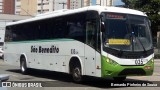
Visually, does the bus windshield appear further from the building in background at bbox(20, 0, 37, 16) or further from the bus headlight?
the building in background at bbox(20, 0, 37, 16)

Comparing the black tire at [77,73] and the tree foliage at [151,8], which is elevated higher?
the tree foliage at [151,8]

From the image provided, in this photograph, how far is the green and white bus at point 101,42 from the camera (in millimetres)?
14328

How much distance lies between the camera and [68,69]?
1658 cm

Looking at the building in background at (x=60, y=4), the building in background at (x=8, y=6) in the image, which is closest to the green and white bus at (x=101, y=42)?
the building in background at (x=60, y=4)

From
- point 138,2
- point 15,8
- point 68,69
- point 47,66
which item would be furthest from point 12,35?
point 15,8

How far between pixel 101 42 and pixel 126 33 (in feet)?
3.62

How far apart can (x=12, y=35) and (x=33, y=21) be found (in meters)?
3.60

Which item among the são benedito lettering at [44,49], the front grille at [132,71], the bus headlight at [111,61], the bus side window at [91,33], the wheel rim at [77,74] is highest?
the bus side window at [91,33]

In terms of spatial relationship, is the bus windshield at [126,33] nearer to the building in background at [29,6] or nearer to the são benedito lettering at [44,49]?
the são benedito lettering at [44,49]

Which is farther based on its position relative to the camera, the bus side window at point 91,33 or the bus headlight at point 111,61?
the bus side window at point 91,33

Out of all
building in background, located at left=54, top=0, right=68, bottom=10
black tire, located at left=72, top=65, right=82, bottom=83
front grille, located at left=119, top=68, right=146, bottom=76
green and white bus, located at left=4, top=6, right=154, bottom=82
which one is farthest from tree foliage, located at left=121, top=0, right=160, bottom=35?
front grille, located at left=119, top=68, right=146, bottom=76

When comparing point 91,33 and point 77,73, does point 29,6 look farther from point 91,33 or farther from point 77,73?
point 91,33

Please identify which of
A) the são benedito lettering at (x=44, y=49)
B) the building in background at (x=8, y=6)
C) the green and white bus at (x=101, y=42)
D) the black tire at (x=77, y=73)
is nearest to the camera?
the green and white bus at (x=101, y=42)

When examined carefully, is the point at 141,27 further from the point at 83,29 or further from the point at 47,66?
the point at 47,66
